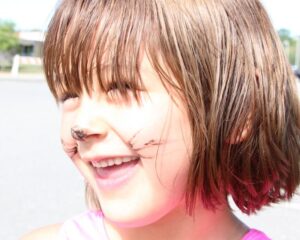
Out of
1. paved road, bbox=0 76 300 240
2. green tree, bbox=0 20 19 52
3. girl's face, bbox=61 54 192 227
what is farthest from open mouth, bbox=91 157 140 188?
green tree, bbox=0 20 19 52

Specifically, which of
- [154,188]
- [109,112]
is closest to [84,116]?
[109,112]

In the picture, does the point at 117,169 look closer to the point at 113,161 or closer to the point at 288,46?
the point at 113,161

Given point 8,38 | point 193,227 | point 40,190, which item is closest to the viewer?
point 193,227

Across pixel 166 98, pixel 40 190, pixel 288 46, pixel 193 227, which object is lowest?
pixel 288 46

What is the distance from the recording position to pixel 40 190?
10.7ft

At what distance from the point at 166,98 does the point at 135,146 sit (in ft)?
0.27

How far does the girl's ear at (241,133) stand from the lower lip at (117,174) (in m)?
0.16

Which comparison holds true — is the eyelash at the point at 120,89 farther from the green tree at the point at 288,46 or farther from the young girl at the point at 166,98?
the green tree at the point at 288,46

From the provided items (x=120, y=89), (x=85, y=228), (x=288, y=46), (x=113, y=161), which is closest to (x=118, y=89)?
(x=120, y=89)

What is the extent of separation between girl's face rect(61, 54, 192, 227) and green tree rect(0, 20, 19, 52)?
116 ft

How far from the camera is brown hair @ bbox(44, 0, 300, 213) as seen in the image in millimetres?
807

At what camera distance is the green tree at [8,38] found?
35069 mm

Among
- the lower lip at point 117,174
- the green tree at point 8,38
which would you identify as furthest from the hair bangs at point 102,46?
the green tree at point 8,38

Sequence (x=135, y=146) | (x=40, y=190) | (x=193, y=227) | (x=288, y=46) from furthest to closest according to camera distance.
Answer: (x=288, y=46) → (x=40, y=190) → (x=193, y=227) → (x=135, y=146)
